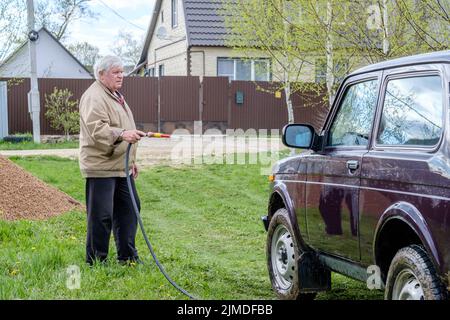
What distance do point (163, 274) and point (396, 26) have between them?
7.37 metres

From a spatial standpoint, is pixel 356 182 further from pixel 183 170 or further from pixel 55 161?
pixel 55 161

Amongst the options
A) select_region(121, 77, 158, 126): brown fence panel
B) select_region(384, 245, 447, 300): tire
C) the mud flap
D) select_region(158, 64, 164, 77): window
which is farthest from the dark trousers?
select_region(158, 64, 164, 77): window

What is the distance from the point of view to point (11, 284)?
546 cm

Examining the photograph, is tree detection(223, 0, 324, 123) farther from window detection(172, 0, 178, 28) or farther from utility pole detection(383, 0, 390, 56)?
window detection(172, 0, 178, 28)

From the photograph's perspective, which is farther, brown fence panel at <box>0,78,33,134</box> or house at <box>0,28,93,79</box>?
house at <box>0,28,93,79</box>

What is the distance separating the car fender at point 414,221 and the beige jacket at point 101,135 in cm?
295

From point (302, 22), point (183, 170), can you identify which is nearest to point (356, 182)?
point (302, 22)

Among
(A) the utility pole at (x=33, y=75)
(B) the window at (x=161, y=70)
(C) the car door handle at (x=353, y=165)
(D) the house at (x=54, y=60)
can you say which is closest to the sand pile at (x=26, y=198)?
(C) the car door handle at (x=353, y=165)

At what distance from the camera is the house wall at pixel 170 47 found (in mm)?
31422

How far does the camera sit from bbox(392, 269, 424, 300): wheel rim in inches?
154

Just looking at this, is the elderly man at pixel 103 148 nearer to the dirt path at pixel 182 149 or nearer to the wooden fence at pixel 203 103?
the dirt path at pixel 182 149

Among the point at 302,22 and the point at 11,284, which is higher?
the point at 302,22

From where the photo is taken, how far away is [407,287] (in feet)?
13.2

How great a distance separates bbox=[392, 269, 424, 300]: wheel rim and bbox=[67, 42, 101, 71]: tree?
202ft
